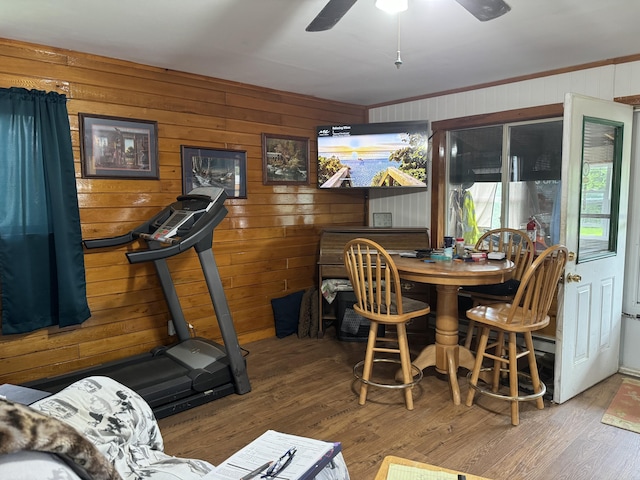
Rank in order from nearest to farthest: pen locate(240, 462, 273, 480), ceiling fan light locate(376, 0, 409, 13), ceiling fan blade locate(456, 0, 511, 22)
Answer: pen locate(240, 462, 273, 480) → ceiling fan blade locate(456, 0, 511, 22) → ceiling fan light locate(376, 0, 409, 13)

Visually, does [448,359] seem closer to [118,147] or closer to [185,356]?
[185,356]

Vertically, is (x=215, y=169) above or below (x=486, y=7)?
below

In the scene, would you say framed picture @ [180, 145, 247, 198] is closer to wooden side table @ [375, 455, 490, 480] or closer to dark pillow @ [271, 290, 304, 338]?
dark pillow @ [271, 290, 304, 338]

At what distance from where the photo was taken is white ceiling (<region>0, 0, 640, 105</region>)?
8.02 ft

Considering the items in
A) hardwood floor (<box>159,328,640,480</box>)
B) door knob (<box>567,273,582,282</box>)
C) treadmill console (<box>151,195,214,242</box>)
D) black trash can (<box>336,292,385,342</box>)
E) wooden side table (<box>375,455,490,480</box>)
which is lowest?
hardwood floor (<box>159,328,640,480</box>)

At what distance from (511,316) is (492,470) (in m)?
0.86

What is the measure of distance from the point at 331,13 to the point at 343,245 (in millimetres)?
2633

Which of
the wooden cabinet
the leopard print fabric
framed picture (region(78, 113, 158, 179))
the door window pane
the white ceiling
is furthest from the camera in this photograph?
the wooden cabinet

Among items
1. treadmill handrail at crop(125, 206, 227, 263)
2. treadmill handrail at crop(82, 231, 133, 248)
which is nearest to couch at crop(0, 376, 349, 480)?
treadmill handrail at crop(125, 206, 227, 263)

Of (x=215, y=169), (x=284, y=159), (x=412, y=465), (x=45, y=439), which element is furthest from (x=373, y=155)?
(x=45, y=439)

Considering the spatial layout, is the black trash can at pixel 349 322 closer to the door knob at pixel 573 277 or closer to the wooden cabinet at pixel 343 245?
the wooden cabinet at pixel 343 245

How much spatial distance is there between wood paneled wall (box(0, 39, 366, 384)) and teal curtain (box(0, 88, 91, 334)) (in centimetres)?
13

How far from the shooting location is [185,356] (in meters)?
3.22

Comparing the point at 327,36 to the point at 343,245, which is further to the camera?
the point at 343,245
